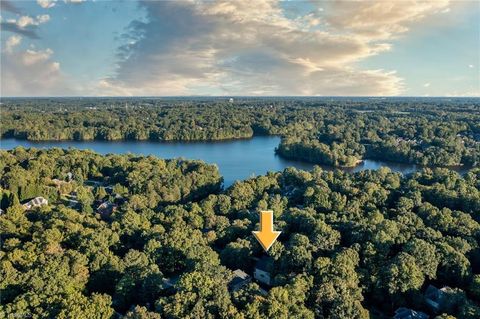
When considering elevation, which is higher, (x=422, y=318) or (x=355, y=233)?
(x=355, y=233)

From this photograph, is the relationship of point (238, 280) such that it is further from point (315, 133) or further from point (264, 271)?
point (315, 133)

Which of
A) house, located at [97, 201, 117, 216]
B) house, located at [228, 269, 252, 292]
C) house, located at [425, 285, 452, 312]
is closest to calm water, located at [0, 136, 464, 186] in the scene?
house, located at [97, 201, 117, 216]

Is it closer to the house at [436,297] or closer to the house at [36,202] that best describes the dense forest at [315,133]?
the house at [36,202]

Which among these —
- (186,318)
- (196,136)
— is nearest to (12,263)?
(186,318)

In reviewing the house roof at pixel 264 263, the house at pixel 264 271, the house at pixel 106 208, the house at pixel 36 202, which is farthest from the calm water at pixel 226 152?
the house at pixel 264 271

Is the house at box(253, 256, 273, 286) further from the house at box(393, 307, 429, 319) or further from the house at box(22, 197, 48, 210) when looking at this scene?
the house at box(22, 197, 48, 210)

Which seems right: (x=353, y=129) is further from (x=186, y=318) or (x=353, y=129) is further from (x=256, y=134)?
(x=186, y=318)
